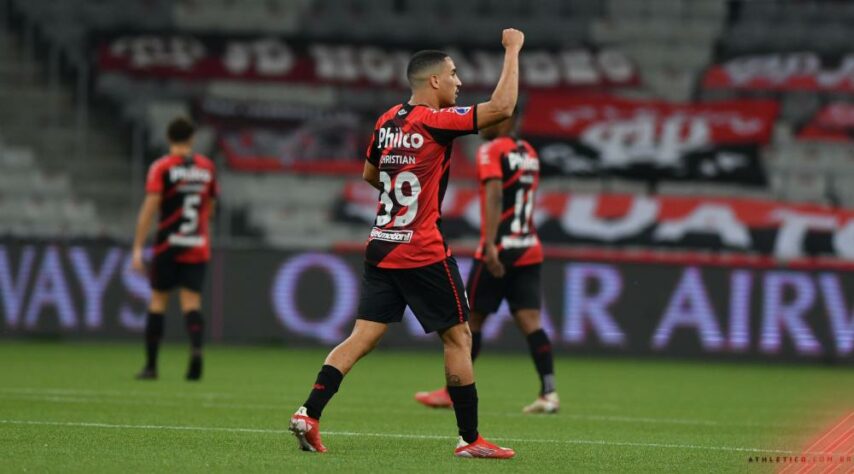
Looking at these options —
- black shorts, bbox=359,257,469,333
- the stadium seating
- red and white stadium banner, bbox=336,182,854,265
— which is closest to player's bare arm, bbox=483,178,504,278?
black shorts, bbox=359,257,469,333

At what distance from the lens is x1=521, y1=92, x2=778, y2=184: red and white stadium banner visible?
815 inches

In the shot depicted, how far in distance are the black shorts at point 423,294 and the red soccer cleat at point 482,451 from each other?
0.56m

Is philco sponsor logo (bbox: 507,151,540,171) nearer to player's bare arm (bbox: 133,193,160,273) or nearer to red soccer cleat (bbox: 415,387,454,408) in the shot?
red soccer cleat (bbox: 415,387,454,408)

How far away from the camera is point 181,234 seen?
1180 centimetres

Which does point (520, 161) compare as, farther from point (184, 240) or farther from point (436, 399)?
point (184, 240)

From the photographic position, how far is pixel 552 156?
2073 cm

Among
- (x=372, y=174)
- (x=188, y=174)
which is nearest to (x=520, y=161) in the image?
(x=372, y=174)

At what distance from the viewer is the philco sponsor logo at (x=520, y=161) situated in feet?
32.1

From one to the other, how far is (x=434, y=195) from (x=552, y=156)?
1398cm

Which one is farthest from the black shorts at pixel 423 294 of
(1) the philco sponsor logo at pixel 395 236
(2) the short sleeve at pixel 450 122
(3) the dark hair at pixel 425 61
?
(3) the dark hair at pixel 425 61

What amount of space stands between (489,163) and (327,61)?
12286 millimetres

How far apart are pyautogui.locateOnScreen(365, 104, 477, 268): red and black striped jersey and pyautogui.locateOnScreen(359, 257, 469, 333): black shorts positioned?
5 cm

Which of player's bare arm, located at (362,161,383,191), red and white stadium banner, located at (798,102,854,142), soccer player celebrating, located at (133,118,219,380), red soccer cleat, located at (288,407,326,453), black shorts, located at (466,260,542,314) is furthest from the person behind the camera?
red and white stadium banner, located at (798,102,854,142)

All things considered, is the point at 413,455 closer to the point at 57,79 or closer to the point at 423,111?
the point at 423,111
